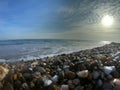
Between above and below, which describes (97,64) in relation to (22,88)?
above

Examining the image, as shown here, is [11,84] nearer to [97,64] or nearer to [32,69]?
[32,69]

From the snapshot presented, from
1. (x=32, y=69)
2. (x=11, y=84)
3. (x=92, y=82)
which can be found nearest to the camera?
(x=11, y=84)

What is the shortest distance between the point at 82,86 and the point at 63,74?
1.50 feet

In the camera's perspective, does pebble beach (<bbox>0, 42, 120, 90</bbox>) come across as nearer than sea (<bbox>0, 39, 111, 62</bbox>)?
Yes

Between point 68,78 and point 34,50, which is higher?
point 68,78

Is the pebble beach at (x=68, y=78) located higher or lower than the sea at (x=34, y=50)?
higher

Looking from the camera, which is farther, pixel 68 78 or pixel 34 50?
pixel 34 50

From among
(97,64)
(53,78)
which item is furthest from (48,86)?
(97,64)

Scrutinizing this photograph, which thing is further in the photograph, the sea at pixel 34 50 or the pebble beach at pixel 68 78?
the sea at pixel 34 50

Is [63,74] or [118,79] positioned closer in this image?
[118,79]

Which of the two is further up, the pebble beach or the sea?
the pebble beach

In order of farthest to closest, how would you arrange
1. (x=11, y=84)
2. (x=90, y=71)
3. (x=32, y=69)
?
(x=32, y=69) < (x=90, y=71) < (x=11, y=84)

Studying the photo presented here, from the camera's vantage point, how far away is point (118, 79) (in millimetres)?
3422

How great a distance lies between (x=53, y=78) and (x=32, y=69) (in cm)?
66
